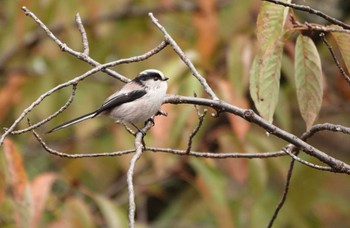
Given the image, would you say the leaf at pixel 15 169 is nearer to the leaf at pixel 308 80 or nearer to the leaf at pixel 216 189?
the leaf at pixel 308 80

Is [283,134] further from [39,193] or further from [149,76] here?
[39,193]

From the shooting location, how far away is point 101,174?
6121 mm

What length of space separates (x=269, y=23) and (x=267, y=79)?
19cm

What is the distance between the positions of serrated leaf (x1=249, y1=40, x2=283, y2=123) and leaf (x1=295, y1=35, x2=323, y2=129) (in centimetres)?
10

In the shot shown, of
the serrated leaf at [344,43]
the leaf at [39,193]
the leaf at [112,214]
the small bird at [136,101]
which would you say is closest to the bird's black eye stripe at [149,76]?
the small bird at [136,101]

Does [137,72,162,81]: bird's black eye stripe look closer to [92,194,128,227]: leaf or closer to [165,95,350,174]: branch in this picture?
[92,194,128,227]: leaf

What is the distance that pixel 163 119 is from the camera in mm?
4191

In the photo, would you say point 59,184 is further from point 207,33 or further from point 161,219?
point 207,33

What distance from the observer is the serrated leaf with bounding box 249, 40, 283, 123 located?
2619 mm

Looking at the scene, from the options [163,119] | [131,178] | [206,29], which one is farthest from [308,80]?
[206,29]

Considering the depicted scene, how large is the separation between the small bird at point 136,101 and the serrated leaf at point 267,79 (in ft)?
2.99

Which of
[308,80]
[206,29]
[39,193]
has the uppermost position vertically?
[206,29]

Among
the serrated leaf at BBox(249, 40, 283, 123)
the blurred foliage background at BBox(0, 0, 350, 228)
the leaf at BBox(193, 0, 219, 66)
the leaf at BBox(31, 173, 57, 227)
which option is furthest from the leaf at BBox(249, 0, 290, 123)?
the leaf at BBox(193, 0, 219, 66)

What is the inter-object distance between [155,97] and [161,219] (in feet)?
9.23
